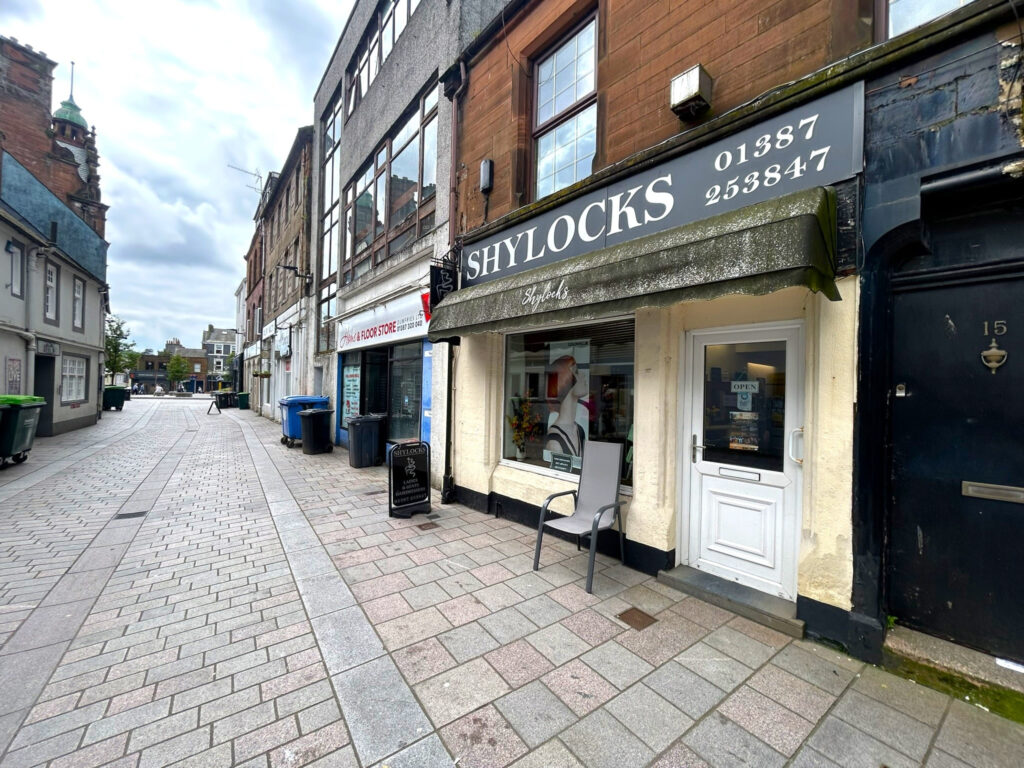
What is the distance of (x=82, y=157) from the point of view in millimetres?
22188

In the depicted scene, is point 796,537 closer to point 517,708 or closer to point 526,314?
point 517,708

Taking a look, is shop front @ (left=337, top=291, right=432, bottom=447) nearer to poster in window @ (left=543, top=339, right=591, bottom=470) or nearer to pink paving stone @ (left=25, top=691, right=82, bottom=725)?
poster in window @ (left=543, top=339, right=591, bottom=470)

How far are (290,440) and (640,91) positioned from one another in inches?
459

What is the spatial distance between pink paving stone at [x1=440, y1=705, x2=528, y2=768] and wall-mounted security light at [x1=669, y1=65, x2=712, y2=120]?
182 inches

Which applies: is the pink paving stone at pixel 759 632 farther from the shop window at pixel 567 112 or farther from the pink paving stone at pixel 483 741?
the shop window at pixel 567 112

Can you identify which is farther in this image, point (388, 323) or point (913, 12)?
point (388, 323)

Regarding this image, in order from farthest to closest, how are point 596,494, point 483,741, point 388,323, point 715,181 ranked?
point 388,323 < point 596,494 < point 715,181 < point 483,741

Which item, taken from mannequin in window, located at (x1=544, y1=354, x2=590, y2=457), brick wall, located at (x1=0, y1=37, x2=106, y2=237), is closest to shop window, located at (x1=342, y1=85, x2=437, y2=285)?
mannequin in window, located at (x1=544, y1=354, x2=590, y2=457)

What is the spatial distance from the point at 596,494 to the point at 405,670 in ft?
7.48

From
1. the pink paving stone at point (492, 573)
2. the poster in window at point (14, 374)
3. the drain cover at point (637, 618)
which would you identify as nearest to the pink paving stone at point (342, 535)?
the pink paving stone at point (492, 573)

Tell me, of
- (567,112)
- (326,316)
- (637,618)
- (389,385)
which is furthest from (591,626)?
(326,316)

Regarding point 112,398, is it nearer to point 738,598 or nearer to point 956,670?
point 738,598

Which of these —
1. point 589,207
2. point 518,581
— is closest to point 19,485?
point 518,581

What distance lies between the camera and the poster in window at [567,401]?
495 cm
